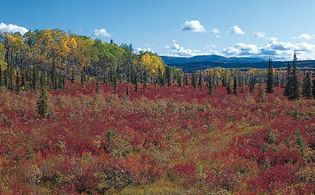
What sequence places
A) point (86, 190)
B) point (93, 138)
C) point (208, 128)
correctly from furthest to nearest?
point (208, 128), point (93, 138), point (86, 190)

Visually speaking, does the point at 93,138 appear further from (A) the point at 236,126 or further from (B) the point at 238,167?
(A) the point at 236,126

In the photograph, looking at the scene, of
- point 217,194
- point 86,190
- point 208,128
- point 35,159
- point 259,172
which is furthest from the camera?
Result: point 208,128

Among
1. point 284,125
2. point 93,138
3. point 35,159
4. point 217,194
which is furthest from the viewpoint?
point 284,125

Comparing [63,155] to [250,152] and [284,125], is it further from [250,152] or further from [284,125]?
[284,125]

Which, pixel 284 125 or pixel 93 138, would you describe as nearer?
pixel 93 138

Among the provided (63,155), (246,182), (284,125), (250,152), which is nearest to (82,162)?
(63,155)

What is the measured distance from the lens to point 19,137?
2292 centimetres

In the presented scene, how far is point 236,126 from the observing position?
94.1 feet

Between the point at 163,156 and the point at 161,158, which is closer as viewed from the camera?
the point at 161,158

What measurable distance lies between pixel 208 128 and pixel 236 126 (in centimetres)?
279

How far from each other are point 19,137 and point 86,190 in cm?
1125

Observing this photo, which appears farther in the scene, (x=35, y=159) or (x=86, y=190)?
(x=35, y=159)

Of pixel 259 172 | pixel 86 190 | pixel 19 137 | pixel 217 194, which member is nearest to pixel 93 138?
pixel 19 137

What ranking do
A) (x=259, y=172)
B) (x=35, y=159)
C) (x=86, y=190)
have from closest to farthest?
1. (x=86, y=190)
2. (x=259, y=172)
3. (x=35, y=159)
